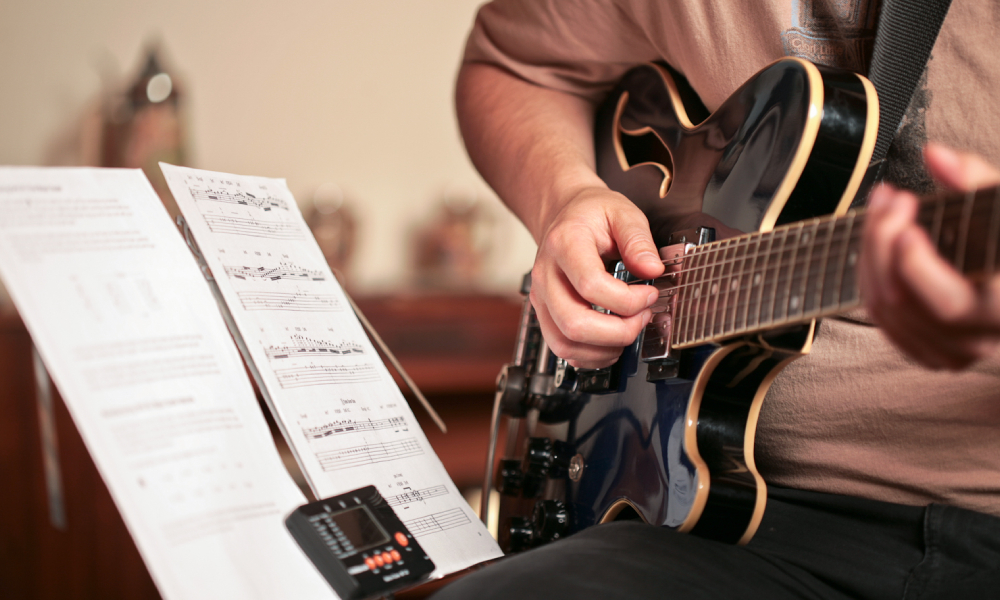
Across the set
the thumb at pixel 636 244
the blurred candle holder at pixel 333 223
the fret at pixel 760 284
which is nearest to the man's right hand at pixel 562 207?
the thumb at pixel 636 244

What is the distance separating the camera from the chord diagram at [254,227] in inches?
26.6

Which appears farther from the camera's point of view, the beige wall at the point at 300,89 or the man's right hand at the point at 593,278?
the beige wall at the point at 300,89

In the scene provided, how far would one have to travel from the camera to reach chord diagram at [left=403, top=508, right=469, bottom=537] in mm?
625

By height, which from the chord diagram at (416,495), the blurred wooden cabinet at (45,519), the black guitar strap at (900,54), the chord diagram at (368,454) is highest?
the black guitar strap at (900,54)

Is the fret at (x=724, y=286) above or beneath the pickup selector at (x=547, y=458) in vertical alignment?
above

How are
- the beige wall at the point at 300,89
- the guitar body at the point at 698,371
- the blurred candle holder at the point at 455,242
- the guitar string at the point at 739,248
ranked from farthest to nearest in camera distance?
the blurred candle holder at the point at 455,242, the beige wall at the point at 300,89, the guitar body at the point at 698,371, the guitar string at the point at 739,248

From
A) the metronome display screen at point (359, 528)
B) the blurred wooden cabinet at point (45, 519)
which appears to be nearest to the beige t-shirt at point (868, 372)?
the metronome display screen at point (359, 528)

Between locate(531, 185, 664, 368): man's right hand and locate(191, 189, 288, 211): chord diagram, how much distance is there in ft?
0.93

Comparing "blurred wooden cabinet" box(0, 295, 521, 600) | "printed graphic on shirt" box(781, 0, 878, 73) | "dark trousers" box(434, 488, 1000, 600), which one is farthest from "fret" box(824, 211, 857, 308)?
"blurred wooden cabinet" box(0, 295, 521, 600)

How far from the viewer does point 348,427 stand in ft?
2.10

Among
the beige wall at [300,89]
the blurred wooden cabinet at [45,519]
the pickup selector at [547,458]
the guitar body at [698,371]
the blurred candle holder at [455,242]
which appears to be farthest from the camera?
the blurred candle holder at [455,242]

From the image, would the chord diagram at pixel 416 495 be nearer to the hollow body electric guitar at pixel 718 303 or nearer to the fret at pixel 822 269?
the hollow body electric guitar at pixel 718 303

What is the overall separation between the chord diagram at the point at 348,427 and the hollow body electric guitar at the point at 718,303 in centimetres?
20

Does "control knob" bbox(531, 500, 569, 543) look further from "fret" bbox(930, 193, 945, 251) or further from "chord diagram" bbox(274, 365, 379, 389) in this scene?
"fret" bbox(930, 193, 945, 251)
